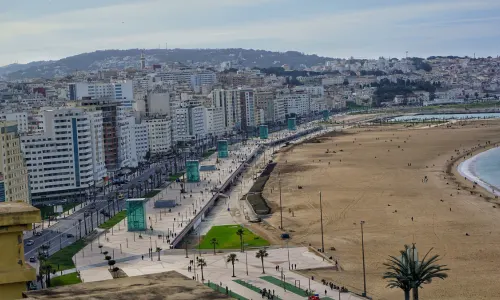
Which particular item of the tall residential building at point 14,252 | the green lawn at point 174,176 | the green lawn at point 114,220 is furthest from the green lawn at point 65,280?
the green lawn at point 174,176

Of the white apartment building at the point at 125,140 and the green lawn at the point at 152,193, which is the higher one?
the white apartment building at the point at 125,140

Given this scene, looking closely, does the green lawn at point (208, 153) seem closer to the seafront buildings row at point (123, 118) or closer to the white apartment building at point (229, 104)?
the seafront buildings row at point (123, 118)

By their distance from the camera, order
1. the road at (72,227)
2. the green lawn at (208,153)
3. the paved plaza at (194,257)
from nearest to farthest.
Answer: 1. the paved plaza at (194,257)
2. the road at (72,227)
3. the green lawn at (208,153)

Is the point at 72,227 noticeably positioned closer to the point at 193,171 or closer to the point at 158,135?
the point at 193,171

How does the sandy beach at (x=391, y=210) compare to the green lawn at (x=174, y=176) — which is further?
the green lawn at (x=174, y=176)

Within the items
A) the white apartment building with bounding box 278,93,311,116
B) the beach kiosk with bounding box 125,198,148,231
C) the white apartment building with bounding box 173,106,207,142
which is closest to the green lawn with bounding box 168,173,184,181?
the beach kiosk with bounding box 125,198,148,231

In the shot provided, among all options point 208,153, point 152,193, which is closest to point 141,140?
point 208,153

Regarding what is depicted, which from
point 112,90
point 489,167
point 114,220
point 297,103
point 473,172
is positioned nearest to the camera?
point 114,220
